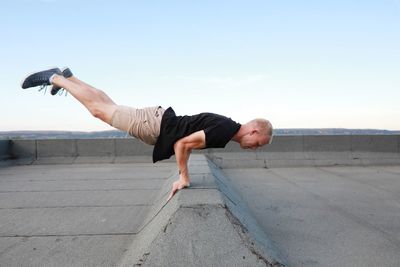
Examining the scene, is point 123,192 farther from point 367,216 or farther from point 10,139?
point 10,139

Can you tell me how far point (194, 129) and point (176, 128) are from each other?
20 centimetres

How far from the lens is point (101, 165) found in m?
9.97

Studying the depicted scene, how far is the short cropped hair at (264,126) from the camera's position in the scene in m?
3.98

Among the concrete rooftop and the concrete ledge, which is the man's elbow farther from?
the concrete ledge

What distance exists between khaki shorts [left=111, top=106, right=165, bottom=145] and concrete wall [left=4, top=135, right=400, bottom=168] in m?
5.68

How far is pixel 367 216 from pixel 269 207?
121cm

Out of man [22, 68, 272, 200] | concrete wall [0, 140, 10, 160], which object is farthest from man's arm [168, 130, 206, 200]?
concrete wall [0, 140, 10, 160]

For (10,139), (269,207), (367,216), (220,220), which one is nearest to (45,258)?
(220,220)

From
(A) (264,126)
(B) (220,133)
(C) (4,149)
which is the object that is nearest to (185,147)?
(B) (220,133)

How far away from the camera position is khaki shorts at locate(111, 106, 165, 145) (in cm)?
426

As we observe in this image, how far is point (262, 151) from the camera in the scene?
34.0ft

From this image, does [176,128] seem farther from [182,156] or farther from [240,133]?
[240,133]

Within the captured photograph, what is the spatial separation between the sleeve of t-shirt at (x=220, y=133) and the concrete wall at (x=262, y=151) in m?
5.92

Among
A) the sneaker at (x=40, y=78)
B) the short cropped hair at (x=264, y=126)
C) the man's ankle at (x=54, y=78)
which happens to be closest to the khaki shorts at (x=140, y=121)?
the short cropped hair at (x=264, y=126)
